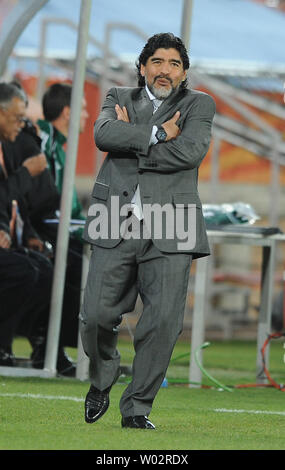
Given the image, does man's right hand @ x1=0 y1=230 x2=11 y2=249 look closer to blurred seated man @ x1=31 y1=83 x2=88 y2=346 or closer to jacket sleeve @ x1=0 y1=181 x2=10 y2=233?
jacket sleeve @ x1=0 y1=181 x2=10 y2=233

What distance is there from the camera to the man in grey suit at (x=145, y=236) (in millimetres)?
6285

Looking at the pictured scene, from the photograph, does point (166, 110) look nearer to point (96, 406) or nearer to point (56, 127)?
point (96, 406)

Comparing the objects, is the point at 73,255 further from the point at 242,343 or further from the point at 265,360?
the point at 242,343

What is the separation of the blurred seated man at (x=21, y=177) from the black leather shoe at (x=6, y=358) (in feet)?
0.80

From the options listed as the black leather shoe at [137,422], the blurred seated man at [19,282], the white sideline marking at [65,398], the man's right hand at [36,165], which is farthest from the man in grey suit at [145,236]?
the man's right hand at [36,165]

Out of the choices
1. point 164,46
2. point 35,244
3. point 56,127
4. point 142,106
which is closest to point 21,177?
point 35,244

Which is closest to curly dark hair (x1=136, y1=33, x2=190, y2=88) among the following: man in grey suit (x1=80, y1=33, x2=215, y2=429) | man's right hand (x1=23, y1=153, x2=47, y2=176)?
man in grey suit (x1=80, y1=33, x2=215, y2=429)

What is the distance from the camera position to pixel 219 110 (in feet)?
62.7

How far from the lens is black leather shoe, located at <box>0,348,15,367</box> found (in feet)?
32.3

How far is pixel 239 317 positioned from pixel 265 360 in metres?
10.4

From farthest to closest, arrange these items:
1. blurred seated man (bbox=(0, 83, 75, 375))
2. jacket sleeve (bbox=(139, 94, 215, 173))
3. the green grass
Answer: blurred seated man (bbox=(0, 83, 75, 375)) → jacket sleeve (bbox=(139, 94, 215, 173)) → the green grass

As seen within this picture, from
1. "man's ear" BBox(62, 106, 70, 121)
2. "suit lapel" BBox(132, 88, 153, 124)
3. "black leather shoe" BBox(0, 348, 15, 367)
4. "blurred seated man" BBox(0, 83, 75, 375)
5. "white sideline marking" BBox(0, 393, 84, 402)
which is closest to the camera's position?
"suit lapel" BBox(132, 88, 153, 124)

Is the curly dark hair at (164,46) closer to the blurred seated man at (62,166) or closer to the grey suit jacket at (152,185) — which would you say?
the grey suit jacket at (152,185)
